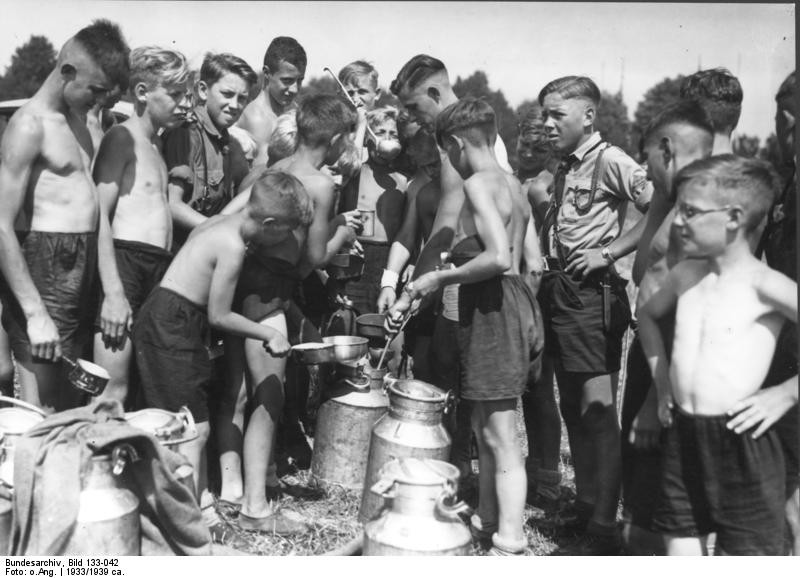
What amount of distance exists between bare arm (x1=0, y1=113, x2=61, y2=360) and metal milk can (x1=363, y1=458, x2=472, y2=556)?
6.79 feet

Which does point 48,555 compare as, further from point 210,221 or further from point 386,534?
point 210,221

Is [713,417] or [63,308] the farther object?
[63,308]

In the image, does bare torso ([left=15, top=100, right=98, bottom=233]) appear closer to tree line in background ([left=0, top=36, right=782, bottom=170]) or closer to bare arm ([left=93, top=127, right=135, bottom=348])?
bare arm ([left=93, top=127, right=135, bottom=348])

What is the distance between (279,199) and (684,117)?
2.22 m

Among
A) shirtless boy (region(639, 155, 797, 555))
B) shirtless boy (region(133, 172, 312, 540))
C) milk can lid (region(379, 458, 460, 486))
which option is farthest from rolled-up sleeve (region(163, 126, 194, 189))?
shirtless boy (region(639, 155, 797, 555))

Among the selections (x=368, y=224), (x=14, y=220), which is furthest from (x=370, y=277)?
(x=14, y=220)

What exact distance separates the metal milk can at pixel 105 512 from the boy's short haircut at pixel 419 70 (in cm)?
412

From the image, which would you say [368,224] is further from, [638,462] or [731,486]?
[731,486]

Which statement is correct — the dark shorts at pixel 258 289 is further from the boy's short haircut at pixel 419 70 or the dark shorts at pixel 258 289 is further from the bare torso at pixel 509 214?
the boy's short haircut at pixel 419 70

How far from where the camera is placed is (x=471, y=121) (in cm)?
498

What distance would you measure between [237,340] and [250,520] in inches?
43.5

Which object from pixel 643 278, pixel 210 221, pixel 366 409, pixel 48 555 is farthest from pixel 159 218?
pixel 643 278

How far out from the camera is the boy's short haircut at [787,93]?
4645 millimetres

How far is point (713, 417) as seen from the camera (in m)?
3.68
